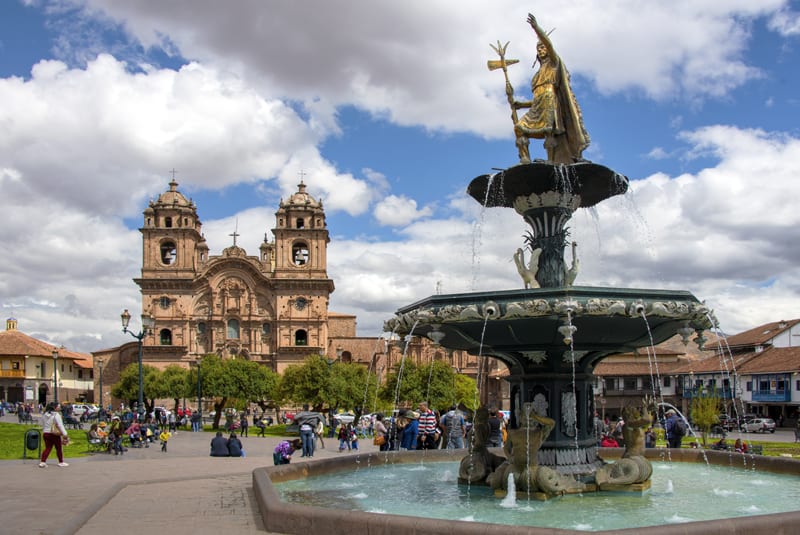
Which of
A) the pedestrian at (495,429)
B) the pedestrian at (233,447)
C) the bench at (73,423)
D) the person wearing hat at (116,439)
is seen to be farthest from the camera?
the bench at (73,423)

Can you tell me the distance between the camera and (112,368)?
7375cm

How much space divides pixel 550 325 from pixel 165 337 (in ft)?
219

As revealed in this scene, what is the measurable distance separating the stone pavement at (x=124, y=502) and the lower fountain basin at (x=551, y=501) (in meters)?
0.41

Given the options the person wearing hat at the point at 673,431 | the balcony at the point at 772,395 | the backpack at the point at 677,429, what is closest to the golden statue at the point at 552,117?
the person wearing hat at the point at 673,431

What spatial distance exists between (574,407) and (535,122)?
353 centimetres

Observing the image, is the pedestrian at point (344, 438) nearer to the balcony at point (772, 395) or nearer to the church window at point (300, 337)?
the balcony at point (772, 395)

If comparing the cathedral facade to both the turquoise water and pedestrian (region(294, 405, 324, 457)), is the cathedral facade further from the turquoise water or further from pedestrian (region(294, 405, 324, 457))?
the turquoise water

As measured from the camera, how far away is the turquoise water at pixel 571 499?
7.07 meters

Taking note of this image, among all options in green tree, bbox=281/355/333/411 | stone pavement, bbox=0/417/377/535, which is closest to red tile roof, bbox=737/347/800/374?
green tree, bbox=281/355/333/411

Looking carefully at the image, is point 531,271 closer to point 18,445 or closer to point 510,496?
point 510,496

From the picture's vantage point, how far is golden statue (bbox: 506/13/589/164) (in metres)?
9.57

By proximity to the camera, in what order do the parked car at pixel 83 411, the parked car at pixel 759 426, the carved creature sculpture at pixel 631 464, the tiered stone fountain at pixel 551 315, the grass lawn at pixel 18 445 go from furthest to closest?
the parked car at pixel 83 411 < the parked car at pixel 759 426 < the grass lawn at pixel 18 445 < the carved creature sculpture at pixel 631 464 < the tiered stone fountain at pixel 551 315

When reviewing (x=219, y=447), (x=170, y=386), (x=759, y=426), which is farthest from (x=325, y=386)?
(x=219, y=447)

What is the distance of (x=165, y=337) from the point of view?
7069cm
